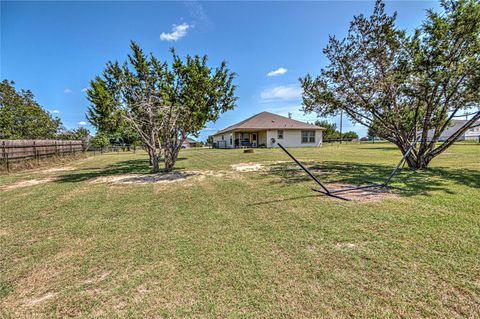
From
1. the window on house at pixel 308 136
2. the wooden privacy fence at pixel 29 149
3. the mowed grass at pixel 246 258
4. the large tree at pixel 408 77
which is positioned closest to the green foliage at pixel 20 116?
the wooden privacy fence at pixel 29 149

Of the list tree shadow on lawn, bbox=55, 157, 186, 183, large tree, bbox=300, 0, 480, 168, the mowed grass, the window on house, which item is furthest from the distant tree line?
the window on house

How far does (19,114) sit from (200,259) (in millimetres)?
33034

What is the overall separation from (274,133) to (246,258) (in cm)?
2591

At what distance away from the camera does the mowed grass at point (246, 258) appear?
6.14 ft

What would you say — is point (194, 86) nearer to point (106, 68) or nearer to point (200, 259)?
point (106, 68)

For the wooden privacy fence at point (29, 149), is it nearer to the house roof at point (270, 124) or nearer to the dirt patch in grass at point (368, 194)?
the dirt patch in grass at point (368, 194)

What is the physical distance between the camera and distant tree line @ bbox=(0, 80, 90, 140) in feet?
74.9

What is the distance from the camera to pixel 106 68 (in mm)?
8914

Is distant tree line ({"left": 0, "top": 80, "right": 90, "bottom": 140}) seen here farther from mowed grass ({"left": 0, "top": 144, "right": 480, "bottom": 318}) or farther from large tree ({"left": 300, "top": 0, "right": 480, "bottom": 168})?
large tree ({"left": 300, "top": 0, "right": 480, "bottom": 168})

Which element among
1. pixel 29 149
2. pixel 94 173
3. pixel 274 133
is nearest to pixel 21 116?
pixel 29 149

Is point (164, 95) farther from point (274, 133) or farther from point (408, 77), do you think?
point (274, 133)

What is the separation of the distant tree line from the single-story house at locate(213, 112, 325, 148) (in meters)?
23.4

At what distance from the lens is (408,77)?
25.7 feet

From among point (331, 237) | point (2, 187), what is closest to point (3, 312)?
point (331, 237)
